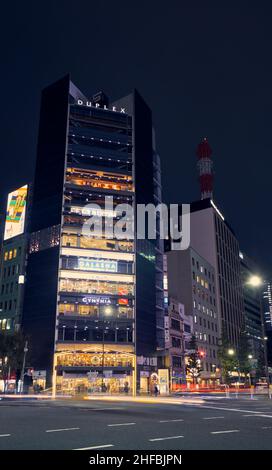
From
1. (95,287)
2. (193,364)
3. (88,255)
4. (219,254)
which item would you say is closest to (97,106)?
(88,255)

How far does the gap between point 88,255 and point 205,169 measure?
256 feet

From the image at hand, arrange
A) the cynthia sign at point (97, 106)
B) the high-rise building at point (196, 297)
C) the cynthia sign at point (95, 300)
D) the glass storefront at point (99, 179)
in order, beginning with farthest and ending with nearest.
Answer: the high-rise building at point (196, 297) → the cynthia sign at point (97, 106) → the glass storefront at point (99, 179) → the cynthia sign at point (95, 300)

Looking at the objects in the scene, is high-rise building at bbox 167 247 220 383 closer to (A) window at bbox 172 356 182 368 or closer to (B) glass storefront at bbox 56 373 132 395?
(A) window at bbox 172 356 182 368

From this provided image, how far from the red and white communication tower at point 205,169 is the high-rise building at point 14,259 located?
71463mm

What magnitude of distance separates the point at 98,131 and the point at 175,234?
4989cm

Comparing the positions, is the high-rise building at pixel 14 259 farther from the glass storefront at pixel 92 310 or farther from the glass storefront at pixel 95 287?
the glass storefront at pixel 95 287

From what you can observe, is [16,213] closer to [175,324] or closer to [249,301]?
[175,324]

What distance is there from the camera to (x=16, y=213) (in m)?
105

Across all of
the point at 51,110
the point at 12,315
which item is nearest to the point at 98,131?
the point at 51,110

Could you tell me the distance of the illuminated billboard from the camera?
338 feet

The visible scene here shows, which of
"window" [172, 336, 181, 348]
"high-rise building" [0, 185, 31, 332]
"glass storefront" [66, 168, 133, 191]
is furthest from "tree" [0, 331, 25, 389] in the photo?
"glass storefront" [66, 168, 133, 191]

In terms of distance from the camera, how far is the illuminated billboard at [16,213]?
338 feet

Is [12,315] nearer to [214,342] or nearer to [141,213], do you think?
[141,213]

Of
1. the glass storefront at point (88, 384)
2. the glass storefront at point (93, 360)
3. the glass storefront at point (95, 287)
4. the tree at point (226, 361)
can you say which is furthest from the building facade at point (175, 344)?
the glass storefront at point (95, 287)
